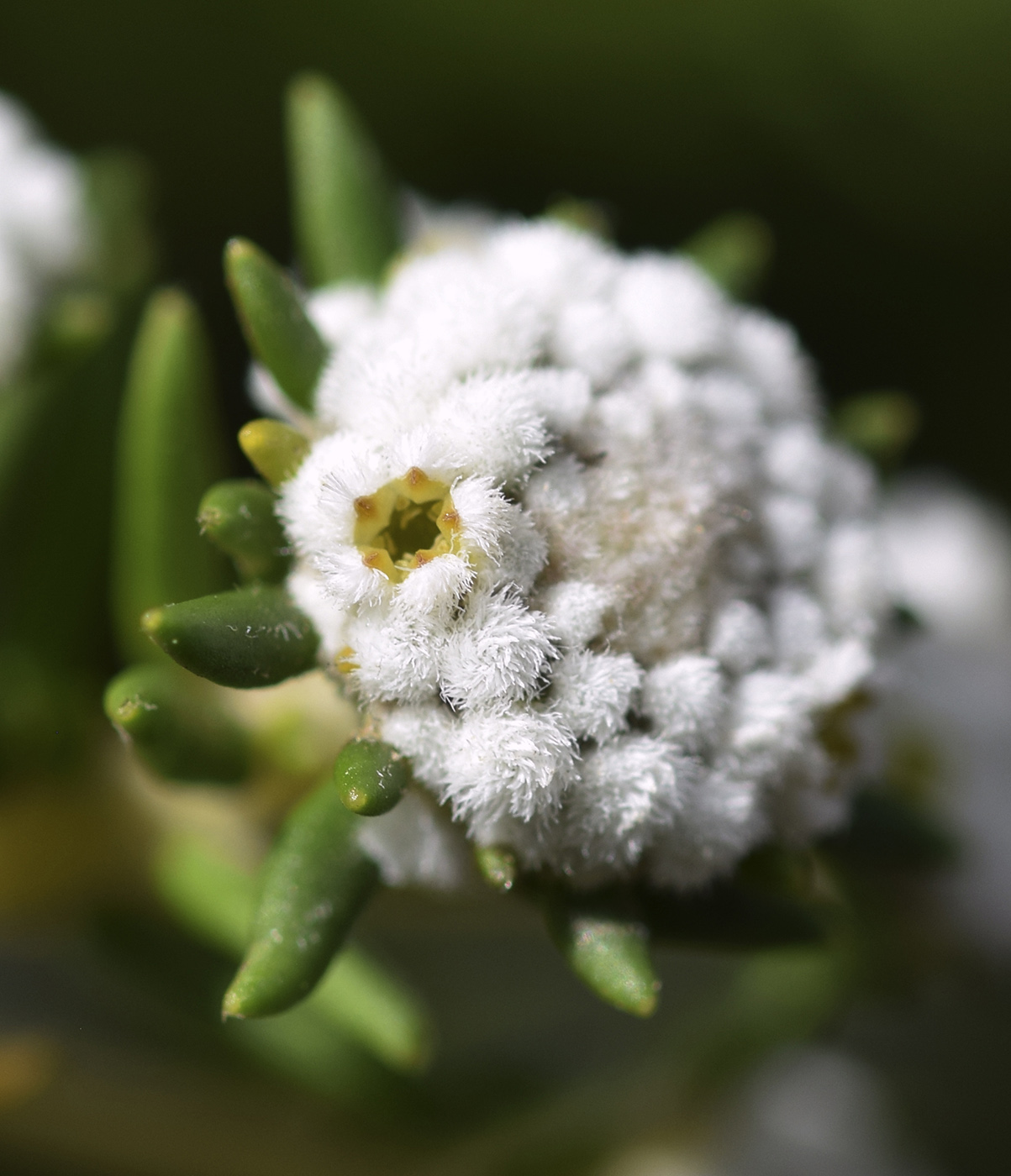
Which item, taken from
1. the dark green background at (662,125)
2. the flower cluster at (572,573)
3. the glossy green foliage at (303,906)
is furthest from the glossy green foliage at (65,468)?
the dark green background at (662,125)

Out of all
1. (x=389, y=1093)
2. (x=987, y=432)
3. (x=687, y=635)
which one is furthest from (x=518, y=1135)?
(x=987, y=432)

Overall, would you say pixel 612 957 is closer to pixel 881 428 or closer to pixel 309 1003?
pixel 309 1003

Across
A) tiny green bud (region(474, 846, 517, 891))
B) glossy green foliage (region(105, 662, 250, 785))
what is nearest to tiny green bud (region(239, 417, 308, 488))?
glossy green foliage (region(105, 662, 250, 785))

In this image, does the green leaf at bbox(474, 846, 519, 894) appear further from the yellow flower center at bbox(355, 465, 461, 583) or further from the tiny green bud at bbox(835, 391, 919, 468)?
the tiny green bud at bbox(835, 391, 919, 468)

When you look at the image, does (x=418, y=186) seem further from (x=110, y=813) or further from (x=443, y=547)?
(x=443, y=547)

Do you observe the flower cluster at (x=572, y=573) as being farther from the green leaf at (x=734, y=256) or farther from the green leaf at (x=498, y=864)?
the green leaf at (x=734, y=256)

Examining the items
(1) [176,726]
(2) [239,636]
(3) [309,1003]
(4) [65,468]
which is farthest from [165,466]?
(3) [309,1003]
